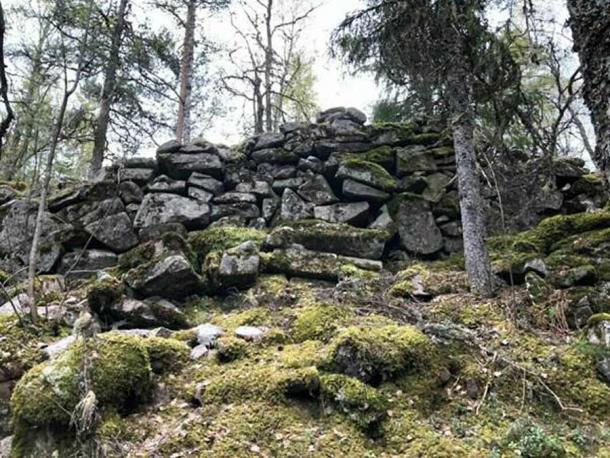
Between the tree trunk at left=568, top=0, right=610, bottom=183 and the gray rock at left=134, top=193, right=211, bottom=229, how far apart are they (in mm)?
6823

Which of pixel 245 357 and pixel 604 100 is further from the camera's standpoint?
pixel 245 357

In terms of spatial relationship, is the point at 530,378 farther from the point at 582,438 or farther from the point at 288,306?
the point at 288,306

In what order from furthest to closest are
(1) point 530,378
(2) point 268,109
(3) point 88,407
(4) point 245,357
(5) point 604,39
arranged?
(2) point 268,109 < (4) point 245,357 < (1) point 530,378 < (3) point 88,407 < (5) point 604,39

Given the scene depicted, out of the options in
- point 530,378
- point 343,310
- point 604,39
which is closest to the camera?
point 604,39

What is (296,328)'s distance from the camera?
475 centimetres

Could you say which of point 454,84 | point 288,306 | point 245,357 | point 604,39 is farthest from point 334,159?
point 604,39

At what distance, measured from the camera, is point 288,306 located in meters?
5.88

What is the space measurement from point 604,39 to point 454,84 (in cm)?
452

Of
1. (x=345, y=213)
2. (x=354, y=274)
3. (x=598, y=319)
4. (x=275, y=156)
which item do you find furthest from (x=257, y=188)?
(x=598, y=319)

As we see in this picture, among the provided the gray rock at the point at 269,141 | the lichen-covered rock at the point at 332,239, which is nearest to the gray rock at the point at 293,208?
the lichen-covered rock at the point at 332,239

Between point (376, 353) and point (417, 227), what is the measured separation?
473cm

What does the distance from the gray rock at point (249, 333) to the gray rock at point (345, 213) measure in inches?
160

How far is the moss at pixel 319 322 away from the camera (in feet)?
15.1

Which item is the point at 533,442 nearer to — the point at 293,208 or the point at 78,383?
the point at 78,383
